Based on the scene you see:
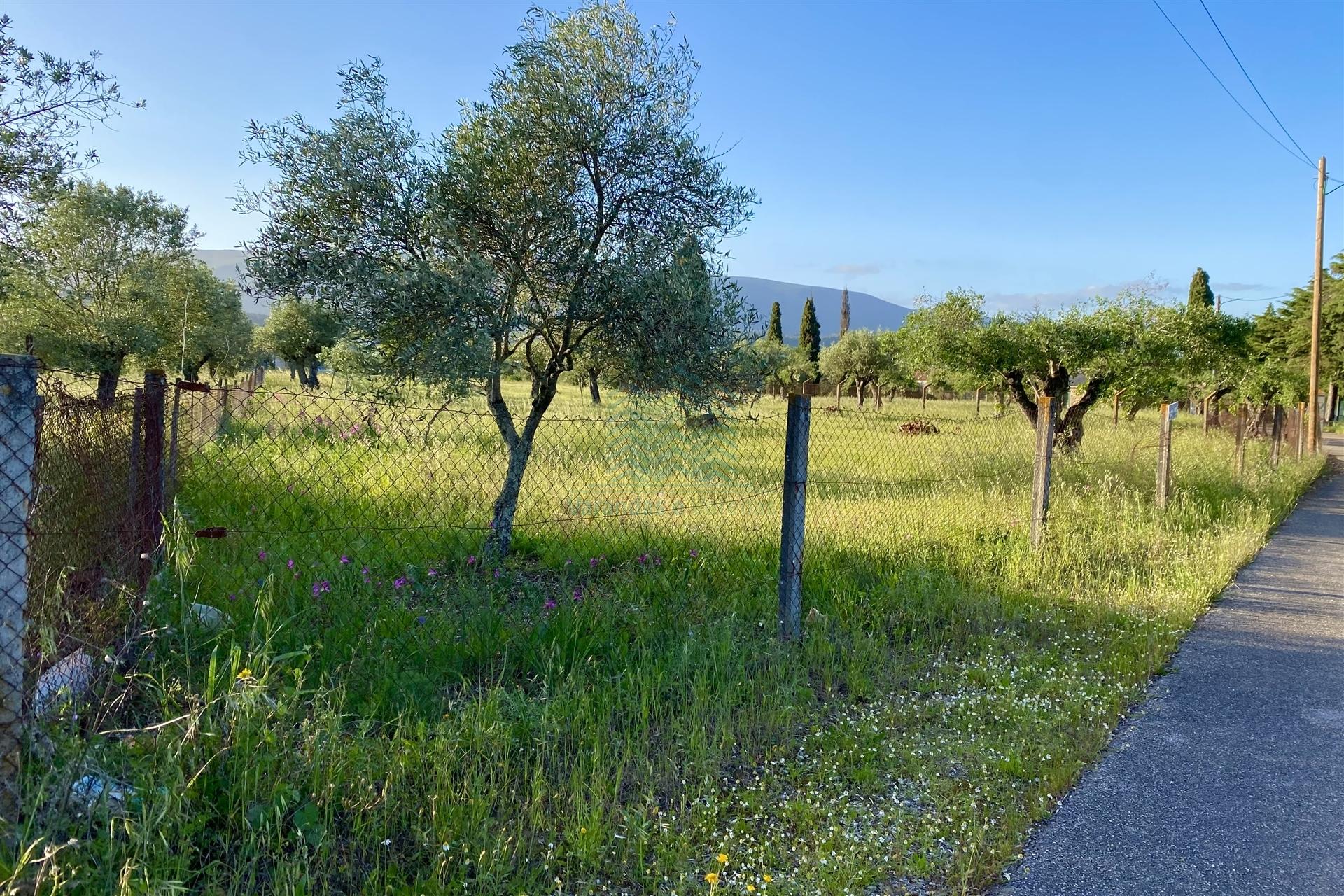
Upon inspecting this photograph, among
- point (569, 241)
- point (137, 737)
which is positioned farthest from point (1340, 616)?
point (137, 737)

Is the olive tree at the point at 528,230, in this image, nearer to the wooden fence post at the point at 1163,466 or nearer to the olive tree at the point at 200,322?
the wooden fence post at the point at 1163,466

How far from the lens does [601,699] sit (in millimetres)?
3439

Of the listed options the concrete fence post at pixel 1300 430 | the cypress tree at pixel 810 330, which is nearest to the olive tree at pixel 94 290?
the concrete fence post at pixel 1300 430

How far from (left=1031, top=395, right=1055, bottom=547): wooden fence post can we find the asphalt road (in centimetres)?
171

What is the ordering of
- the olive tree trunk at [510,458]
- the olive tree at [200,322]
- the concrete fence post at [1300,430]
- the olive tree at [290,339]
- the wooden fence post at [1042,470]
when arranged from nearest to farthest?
the olive tree trunk at [510,458], the wooden fence post at [1042,470], the concrete fence post at [1300,430], the olive tree at [200,322], the olive tree at [290,339]

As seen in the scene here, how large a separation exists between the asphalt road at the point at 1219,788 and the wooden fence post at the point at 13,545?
2985 millimetres

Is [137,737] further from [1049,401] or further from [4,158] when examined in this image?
[4,158]

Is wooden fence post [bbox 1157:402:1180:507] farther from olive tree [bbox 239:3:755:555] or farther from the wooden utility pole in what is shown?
the wooden utility pole

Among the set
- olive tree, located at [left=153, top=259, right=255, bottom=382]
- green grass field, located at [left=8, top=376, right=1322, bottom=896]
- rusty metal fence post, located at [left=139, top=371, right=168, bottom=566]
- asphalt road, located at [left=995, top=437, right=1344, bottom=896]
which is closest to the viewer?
green grass field, located at [left=8, top=376, right=1322, bottom=896]

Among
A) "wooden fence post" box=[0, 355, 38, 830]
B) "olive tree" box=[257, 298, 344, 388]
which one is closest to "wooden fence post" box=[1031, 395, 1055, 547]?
"wooden fence post" box=[0, 355, 38, 830]

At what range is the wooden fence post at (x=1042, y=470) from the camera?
6.89 metres

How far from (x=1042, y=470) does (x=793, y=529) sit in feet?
12.0

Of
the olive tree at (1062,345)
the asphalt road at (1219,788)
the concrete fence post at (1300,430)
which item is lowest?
the asphalt road at (1219,788)

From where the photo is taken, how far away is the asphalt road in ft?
8.52
